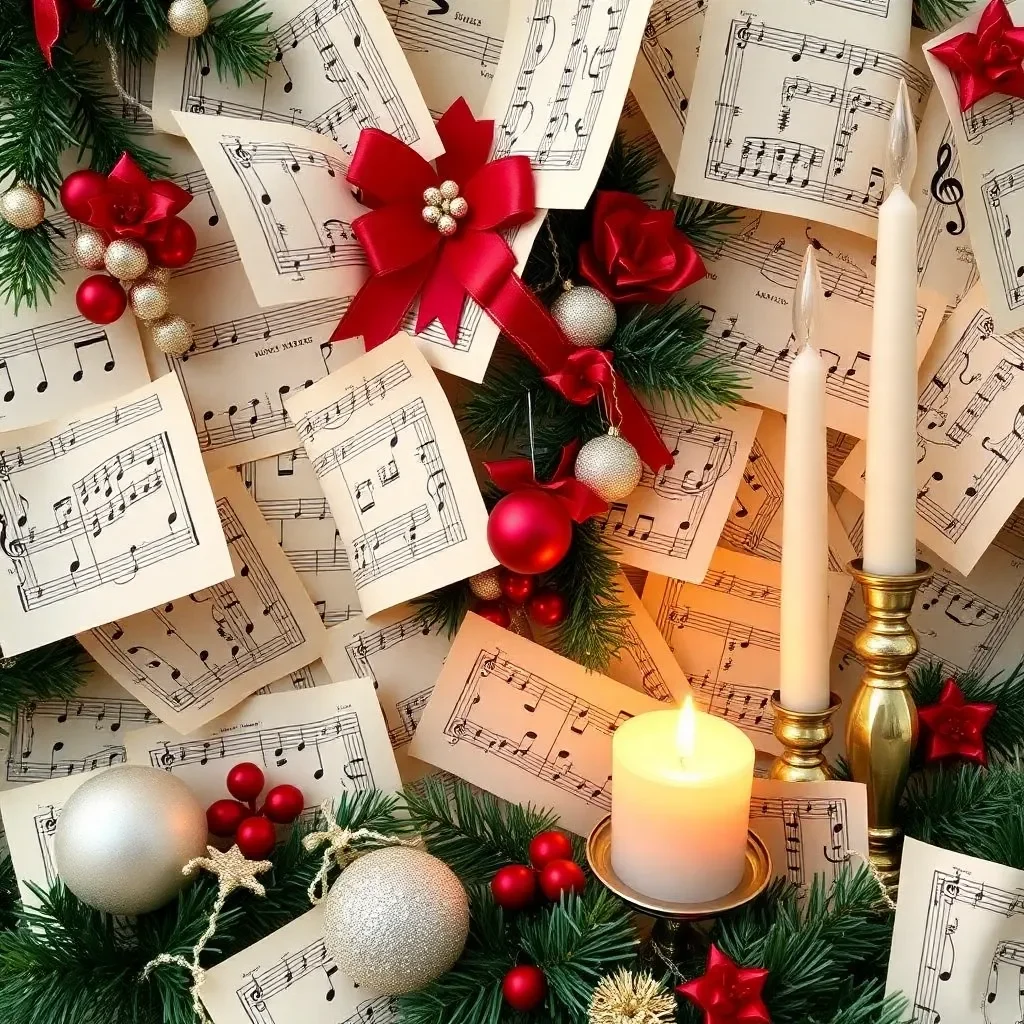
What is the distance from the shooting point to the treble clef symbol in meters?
0.82

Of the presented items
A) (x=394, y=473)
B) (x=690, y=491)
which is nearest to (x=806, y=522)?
(x=690, y=491)

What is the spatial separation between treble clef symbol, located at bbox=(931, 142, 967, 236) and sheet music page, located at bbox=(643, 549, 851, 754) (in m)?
0.33

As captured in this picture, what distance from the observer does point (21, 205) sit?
77cm

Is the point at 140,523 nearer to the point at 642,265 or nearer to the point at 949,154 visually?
the point at 642,265

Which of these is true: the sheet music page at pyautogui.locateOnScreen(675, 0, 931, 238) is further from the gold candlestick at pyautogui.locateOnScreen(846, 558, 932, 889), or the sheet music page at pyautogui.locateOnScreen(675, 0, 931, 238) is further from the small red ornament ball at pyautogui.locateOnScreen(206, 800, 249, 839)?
the small red ornament ball at pyautogui.locateOnScreen(206, 800, 249, 839)

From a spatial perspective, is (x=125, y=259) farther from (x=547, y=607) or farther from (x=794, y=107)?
(x=794, y=107)

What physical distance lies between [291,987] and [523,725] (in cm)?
27

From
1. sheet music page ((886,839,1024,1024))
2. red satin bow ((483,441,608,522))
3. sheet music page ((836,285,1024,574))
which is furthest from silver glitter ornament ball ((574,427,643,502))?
sheet music page ((886,839,1024,1024))

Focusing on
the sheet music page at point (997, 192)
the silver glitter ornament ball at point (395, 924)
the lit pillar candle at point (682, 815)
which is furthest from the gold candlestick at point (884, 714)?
the silver glitter ornament ball at point (395, 924)

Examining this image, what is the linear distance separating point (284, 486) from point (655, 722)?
0.37 meters

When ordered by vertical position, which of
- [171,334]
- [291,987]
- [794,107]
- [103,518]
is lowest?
[291,987]

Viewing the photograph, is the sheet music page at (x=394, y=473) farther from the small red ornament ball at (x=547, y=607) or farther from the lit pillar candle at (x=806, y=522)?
the lit pillar candle at (x=806, y=522)

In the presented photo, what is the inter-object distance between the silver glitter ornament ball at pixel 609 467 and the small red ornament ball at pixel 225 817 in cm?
39

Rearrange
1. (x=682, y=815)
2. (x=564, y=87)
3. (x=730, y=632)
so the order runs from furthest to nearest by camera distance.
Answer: (x=730, y=632), (x=564, y=87), (x=682, y=815)
